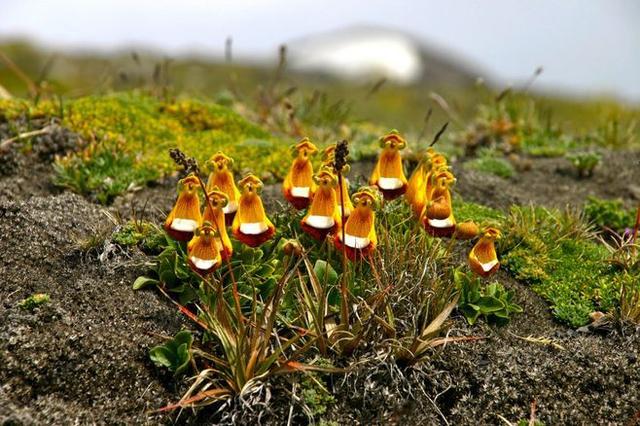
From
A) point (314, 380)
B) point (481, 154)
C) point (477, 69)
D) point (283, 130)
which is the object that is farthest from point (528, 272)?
point (477, 69)

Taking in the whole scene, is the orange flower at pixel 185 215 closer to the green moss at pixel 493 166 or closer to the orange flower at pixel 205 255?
the orange flower at pixel 205 255

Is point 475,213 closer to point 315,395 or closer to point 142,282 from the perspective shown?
point 315,395

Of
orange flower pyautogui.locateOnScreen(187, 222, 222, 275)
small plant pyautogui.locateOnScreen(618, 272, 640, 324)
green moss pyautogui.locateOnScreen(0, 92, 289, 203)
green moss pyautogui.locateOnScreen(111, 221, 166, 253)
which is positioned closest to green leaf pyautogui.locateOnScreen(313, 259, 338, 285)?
orange flower pyautogui.locateOnScreen(187, 222, 222, 275)

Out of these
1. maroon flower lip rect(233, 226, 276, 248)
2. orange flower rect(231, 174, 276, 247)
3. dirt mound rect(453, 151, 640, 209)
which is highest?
orange flower rect(231, 174, 276, 247)

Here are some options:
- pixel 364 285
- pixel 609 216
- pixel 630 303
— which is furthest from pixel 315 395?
pixel 609 216

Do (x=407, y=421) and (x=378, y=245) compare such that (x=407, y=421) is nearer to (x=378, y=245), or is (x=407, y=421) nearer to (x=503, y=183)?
(x=378, y=245)

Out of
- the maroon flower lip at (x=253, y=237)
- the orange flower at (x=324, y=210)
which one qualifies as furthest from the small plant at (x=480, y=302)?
the maroon flower lip at (x=253, y=237)

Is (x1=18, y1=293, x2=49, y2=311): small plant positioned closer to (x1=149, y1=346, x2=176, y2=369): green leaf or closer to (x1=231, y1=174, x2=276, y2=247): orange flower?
(x1=149, y1=346, x2=176, y2=369): green leaf
